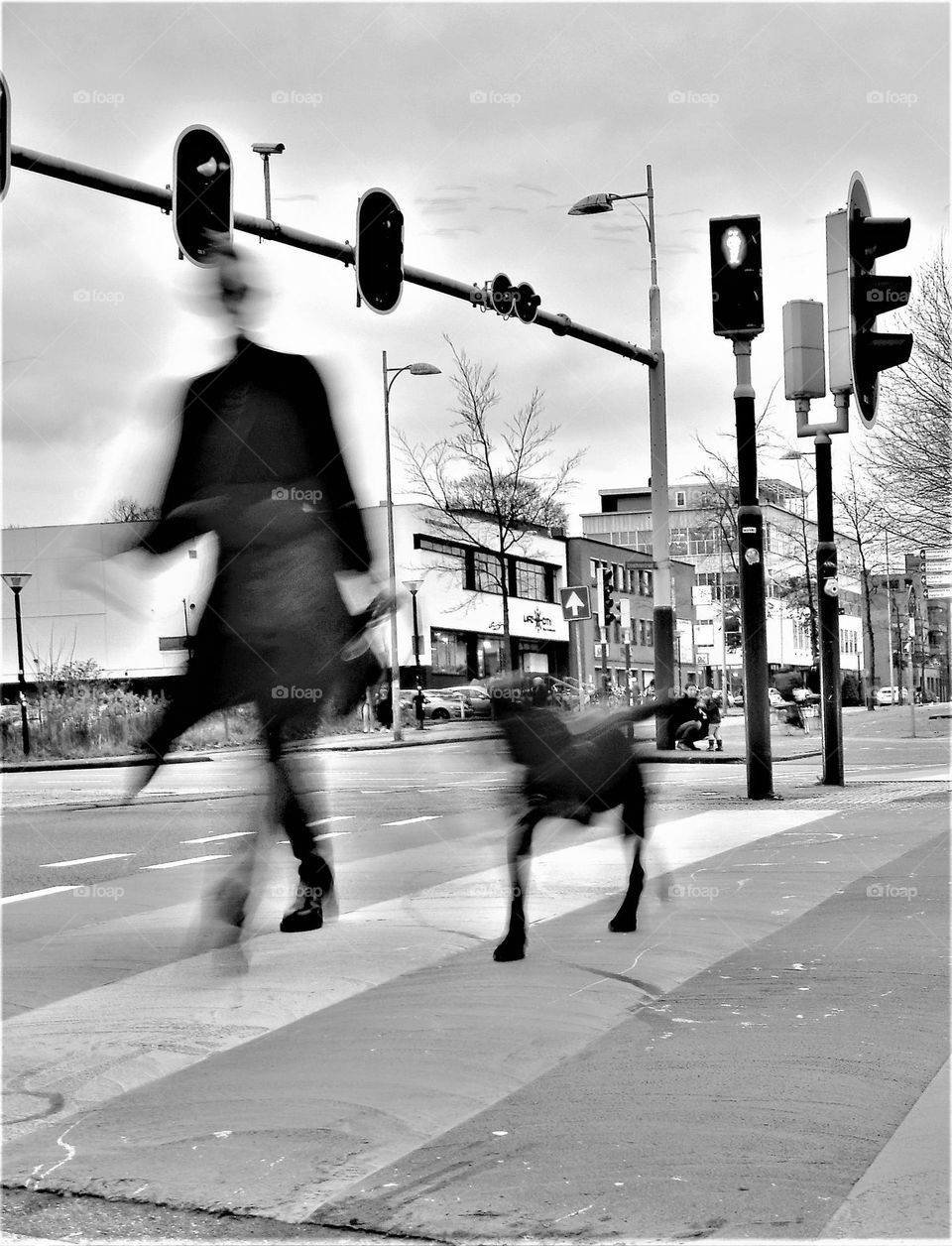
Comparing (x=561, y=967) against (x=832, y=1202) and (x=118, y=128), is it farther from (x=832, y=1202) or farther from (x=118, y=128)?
(x=118, y=128)

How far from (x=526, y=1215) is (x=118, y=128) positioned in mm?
8436

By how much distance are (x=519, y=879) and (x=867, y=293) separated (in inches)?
103

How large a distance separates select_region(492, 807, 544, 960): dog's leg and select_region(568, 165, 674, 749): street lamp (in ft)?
45.1

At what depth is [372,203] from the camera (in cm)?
1105

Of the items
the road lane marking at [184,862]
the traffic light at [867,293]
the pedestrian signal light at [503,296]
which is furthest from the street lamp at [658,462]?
the traffic light at [867,293]

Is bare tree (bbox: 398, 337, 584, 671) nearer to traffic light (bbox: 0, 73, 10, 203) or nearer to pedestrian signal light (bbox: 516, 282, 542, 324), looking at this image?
traffic light (bbox: 0, 73, 10, 203)

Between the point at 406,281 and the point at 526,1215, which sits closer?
the point at 526,1215

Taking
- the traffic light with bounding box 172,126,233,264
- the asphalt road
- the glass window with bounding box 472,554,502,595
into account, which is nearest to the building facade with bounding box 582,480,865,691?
the traffic light with bounding box 172,126,233,264

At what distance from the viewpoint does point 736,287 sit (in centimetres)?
1189

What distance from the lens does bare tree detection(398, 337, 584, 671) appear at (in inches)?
170

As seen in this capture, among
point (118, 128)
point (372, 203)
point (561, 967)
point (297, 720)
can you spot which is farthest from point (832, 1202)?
point (372, 203)

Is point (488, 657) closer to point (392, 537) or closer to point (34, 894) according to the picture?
point (392, 537)

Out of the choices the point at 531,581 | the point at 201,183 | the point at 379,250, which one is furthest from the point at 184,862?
the point at 531,581

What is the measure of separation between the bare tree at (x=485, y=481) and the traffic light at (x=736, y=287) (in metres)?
7.10
